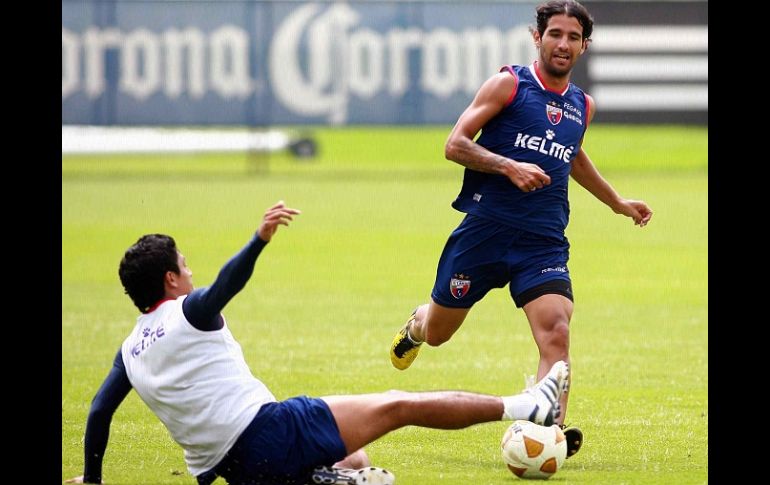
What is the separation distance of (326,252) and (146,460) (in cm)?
1166

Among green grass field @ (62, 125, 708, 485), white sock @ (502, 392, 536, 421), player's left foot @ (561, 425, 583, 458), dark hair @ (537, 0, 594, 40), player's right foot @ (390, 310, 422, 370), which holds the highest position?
dark hair @ (537, 0, 594, 40)

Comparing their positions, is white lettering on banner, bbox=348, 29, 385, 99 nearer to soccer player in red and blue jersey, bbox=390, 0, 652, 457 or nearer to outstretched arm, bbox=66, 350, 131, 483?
soccer player in red and blue jersey, bbox=390, 0, 652, 457

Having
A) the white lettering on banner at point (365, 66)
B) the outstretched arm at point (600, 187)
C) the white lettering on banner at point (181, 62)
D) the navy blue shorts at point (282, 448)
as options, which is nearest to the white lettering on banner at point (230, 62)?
the white lettering on banner at point (181, 62)

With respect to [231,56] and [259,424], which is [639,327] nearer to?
[259,424]

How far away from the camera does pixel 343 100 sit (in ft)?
108

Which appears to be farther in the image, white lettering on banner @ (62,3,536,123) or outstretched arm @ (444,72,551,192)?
white lettering on banner @ (62,3,536,123)

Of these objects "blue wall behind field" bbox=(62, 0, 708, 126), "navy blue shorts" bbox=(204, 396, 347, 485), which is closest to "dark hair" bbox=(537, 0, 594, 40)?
"navy blue shorts" bbox=(204, 396, 347, 485)

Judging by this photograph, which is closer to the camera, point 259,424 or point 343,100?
point 259,424

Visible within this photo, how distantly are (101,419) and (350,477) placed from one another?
1.32m

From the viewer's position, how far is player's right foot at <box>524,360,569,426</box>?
7.05m

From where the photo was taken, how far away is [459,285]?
28.0ft

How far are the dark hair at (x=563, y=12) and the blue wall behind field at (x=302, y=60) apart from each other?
23.9 m

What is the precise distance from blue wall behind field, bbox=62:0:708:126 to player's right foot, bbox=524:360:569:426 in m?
25.2

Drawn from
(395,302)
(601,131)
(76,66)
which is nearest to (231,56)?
(76,66)
